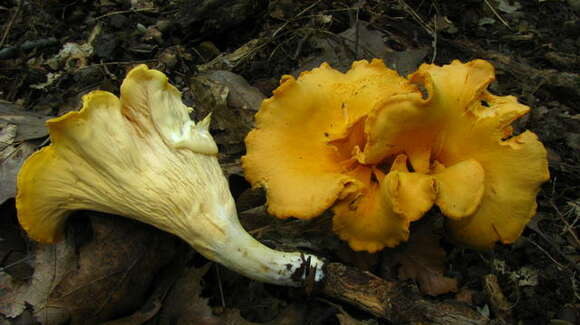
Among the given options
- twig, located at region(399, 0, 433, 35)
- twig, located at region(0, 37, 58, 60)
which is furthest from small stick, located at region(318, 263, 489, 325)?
twig, located at region(0, 37, 58, 60)

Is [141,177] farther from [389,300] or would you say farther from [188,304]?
[389,300]

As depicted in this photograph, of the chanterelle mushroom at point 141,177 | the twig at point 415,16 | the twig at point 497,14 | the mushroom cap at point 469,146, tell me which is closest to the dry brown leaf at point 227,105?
the chanterelle mushroom at point 141,177

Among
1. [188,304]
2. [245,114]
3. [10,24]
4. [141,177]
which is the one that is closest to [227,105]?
[245,114]

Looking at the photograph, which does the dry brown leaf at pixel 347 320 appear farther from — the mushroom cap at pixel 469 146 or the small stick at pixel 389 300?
the mushroom cap at pixel 469 146

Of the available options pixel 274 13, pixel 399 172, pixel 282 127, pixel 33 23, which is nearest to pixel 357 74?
pixel 282 127

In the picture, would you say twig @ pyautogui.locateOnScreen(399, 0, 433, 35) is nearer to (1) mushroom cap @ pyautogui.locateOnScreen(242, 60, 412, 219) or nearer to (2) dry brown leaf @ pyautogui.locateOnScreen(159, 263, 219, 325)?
(1) mushroom cap @ pyautogui.locateOnScreen(242, 60, 412, 219)
